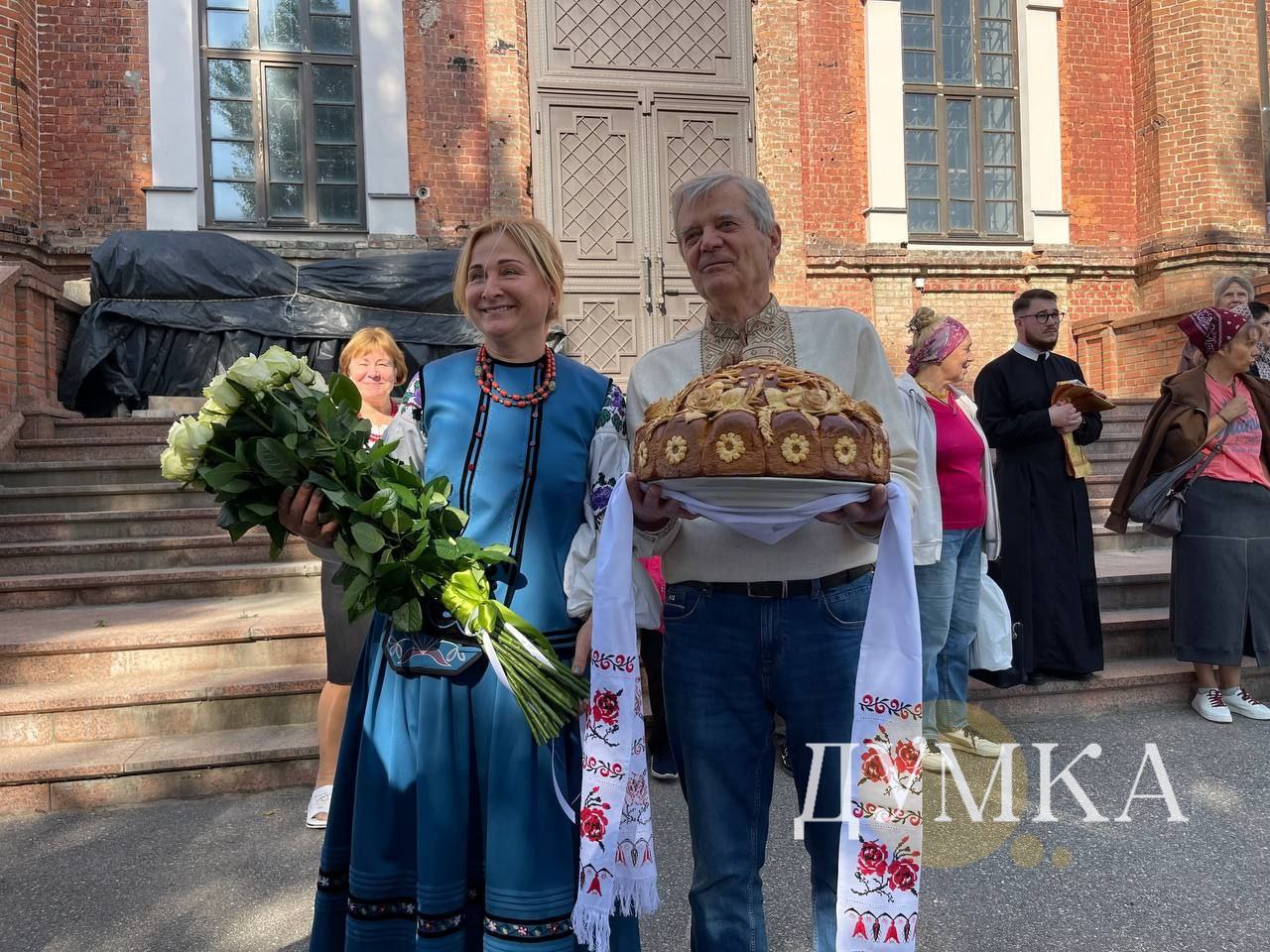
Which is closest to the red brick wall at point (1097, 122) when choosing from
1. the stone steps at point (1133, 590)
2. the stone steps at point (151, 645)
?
the stone steps at point (1133, 590)

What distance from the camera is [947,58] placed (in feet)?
40.7

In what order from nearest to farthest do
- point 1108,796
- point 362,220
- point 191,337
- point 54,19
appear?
point 1108,796 → point 191,337 → point 54,19 → point 362,220

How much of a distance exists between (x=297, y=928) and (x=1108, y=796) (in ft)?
11.2

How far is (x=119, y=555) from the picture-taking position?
640 cm

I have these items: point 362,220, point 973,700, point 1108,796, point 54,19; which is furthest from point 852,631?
point 54,19

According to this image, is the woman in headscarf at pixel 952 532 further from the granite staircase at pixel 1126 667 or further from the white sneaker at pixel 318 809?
the white sneaker at pixel 318 809

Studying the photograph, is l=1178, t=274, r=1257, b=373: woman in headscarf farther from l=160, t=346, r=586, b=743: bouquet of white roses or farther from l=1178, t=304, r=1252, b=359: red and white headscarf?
l=160, t=346, r=586, b=743: bouquet of white roses

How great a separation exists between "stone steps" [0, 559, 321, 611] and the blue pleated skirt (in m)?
4.33

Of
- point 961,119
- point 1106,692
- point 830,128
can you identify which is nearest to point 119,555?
point 1106,692

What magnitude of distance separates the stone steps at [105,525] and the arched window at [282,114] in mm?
4962

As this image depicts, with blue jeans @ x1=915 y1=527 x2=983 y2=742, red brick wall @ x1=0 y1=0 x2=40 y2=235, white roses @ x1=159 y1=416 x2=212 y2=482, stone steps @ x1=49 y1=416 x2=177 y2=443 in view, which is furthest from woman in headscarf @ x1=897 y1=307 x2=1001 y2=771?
red brick wall @ x1=0 y1=0 x2=40 y2=235

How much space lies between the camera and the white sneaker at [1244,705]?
5125mm

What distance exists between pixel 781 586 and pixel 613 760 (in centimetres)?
53

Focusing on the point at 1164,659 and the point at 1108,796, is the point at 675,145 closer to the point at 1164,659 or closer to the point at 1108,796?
the point at 1164,659
